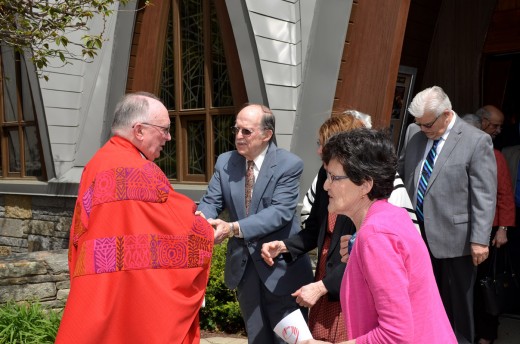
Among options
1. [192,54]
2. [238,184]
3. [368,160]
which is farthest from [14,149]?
[368,160]

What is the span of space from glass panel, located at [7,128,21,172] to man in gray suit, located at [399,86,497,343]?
866cm

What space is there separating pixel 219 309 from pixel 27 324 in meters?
1.84

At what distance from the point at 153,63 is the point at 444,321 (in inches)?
287

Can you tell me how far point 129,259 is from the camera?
2764mm

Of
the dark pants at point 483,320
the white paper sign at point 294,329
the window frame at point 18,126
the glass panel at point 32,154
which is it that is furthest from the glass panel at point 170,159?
the white paper sign at point 294,329

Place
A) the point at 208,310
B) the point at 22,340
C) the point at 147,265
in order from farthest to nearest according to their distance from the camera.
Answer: the point at 208,310 → the point at 22,340 → the point at 147,265

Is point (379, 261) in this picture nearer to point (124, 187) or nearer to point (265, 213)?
point (124, 187)

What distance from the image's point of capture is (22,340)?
191 inches

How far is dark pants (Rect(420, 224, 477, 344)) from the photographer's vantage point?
4043 mm

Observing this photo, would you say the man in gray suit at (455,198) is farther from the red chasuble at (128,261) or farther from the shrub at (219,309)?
the shrub at (219,309)

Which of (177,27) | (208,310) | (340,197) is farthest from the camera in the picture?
(177,27)

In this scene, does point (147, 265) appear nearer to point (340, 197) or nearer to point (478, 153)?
point (340, 197)

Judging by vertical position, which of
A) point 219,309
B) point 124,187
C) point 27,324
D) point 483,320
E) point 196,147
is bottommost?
point 219,309

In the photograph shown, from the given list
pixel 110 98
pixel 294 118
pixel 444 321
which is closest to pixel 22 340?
pixel 294 118
